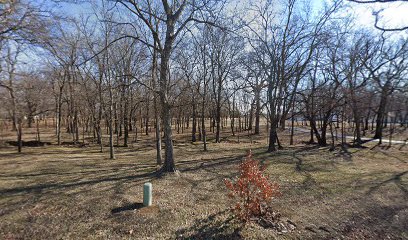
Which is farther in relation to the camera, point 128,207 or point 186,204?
point 186,204

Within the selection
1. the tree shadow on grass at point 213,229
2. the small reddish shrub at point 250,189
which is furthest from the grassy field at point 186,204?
the small reddish shrub at point 250,189

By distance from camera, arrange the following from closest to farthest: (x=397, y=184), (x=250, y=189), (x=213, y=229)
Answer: (x=213, y=229) → (x=250, y=189) → (x=397, y=184)

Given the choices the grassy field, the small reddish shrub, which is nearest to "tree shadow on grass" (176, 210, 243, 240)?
the grassy field

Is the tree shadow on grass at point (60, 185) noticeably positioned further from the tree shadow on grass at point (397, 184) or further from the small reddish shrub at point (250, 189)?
the tree shadow on grass at point (397, 184)

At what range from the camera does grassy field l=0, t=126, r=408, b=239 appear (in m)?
4.42

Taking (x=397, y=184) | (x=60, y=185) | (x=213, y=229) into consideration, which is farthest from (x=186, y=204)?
(x=397, y=184)

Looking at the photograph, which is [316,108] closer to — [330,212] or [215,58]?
[215,58]

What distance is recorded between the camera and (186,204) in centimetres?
576

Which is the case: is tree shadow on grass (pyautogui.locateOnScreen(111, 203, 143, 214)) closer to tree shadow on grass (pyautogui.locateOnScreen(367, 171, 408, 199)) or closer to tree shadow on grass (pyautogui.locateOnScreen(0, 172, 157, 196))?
tree shadow on grass (pyautogui.locateOnScreen(0, 172, 157, 196))

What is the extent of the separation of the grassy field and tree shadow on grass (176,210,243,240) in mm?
20

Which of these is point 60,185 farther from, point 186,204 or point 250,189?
point 250,189

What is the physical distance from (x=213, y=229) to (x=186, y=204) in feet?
4.83

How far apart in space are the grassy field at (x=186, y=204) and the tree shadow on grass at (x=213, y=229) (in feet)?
0.07

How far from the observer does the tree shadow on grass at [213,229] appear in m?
4.18
